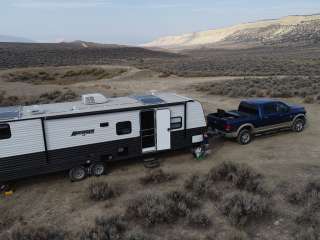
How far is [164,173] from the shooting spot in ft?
36.0

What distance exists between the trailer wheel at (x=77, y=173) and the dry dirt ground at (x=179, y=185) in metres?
0.20

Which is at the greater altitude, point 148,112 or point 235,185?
point 148,112

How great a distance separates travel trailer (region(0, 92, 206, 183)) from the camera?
32.1 ft

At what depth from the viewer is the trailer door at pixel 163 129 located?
38.9ft

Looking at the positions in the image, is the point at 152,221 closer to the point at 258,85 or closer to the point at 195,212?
the point at 195,212

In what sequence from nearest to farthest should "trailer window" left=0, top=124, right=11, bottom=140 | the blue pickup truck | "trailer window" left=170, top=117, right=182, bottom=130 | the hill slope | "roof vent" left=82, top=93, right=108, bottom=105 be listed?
"trailer window" left=0, top=124, right=11, bottom=140 < "roof vent" left=82, top=93, right=108, bottom=105 < "trailer window" left=170, top=117, right=182, bottom=130 < the blue pickup truck < the hill slope

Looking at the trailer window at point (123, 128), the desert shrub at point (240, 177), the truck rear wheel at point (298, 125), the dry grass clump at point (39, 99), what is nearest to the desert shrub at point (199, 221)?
the desert shrub at point (240, 177)

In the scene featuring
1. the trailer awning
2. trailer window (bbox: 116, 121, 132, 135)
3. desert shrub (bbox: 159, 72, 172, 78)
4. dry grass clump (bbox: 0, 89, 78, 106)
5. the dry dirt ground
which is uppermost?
the trailer awning

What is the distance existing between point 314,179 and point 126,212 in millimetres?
6104

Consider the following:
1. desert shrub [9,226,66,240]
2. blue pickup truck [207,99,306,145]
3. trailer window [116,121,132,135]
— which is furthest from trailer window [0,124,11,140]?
blue pickup truck [207,99,306,145]

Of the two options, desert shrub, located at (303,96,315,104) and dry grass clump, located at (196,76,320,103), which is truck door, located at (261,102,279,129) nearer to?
desert shrub, located at (303,96,315,104)

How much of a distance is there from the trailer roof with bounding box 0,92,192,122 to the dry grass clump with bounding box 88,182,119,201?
247 centimetres

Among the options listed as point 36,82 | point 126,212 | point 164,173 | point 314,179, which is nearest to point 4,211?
point 126,212

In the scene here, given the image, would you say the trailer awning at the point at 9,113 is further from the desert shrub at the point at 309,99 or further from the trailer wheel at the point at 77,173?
the desert shrub at the point at 309,99
